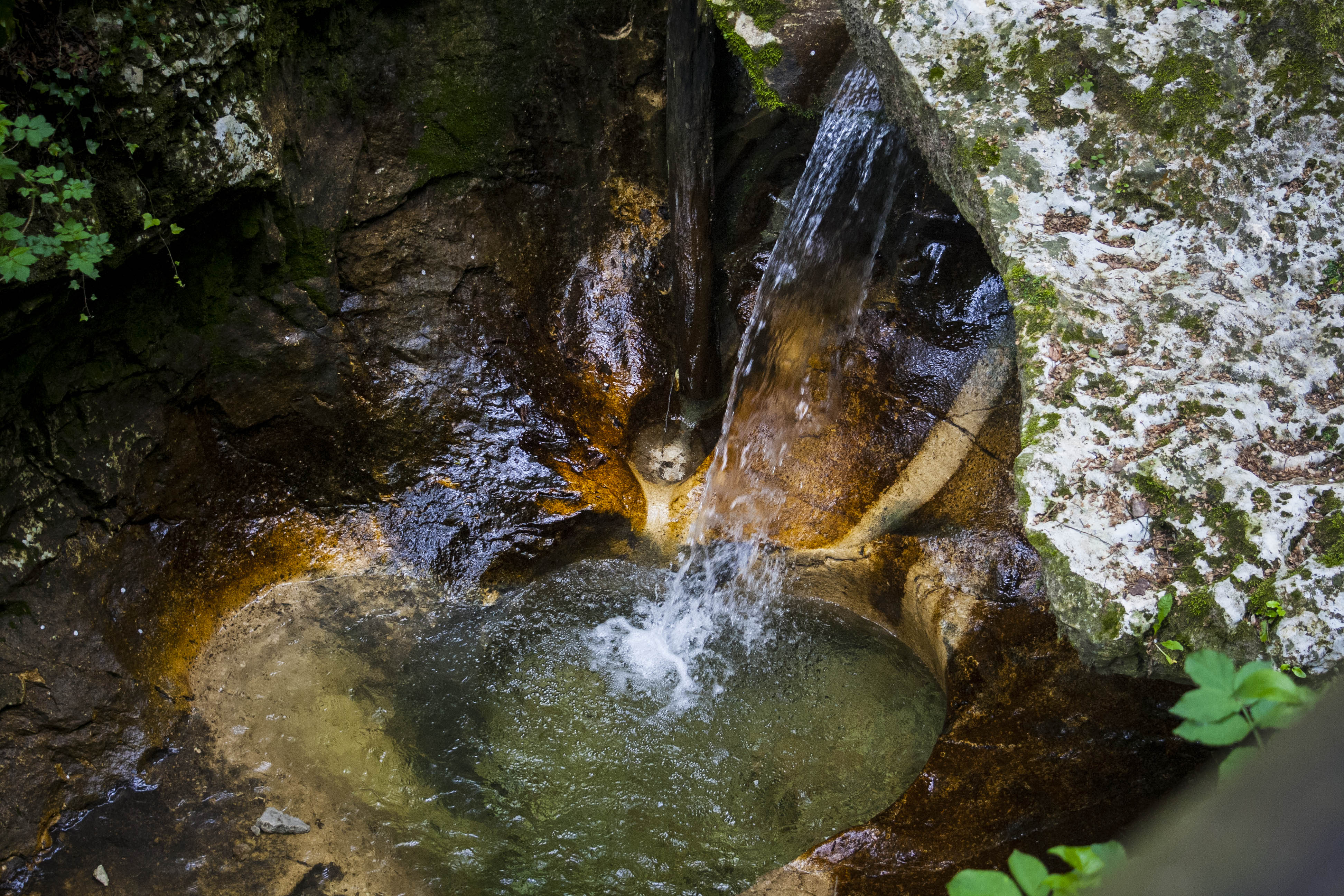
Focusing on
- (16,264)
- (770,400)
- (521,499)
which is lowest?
(521,499)

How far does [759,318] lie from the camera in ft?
12.6

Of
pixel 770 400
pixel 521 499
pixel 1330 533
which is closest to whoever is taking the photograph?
pixel 1330 533

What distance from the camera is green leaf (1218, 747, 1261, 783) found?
71 centimetres

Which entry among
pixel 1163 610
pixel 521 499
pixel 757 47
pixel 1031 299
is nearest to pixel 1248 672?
pixel 1163 610

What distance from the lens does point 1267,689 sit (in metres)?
0.83

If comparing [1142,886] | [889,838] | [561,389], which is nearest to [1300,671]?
[889,838]

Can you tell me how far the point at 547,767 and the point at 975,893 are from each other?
2.21 m

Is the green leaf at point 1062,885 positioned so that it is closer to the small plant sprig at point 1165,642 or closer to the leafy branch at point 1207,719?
the leafy branch at point 1207,719

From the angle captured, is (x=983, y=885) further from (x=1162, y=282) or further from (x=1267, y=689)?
(x=1162, y=282)

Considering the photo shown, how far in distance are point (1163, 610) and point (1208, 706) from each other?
3.40 ft

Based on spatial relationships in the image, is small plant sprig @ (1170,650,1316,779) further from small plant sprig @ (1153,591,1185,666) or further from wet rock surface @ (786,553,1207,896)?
wet rock surface @ (786,553,1207,896)

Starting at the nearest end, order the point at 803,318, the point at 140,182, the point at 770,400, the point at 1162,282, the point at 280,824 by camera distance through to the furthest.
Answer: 1. the point at 1162,282
2. the point at 140,182
3. the point at 280,824
4. the point at 803,318
5. the point at 770,400

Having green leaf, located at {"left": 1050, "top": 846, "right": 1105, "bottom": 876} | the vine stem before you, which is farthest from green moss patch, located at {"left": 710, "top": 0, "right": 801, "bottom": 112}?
green leaf, located at {"left": 1050, "top": 846, "right": 1105, "bottom": 876}

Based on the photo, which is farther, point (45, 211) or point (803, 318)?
point (803, 318)
